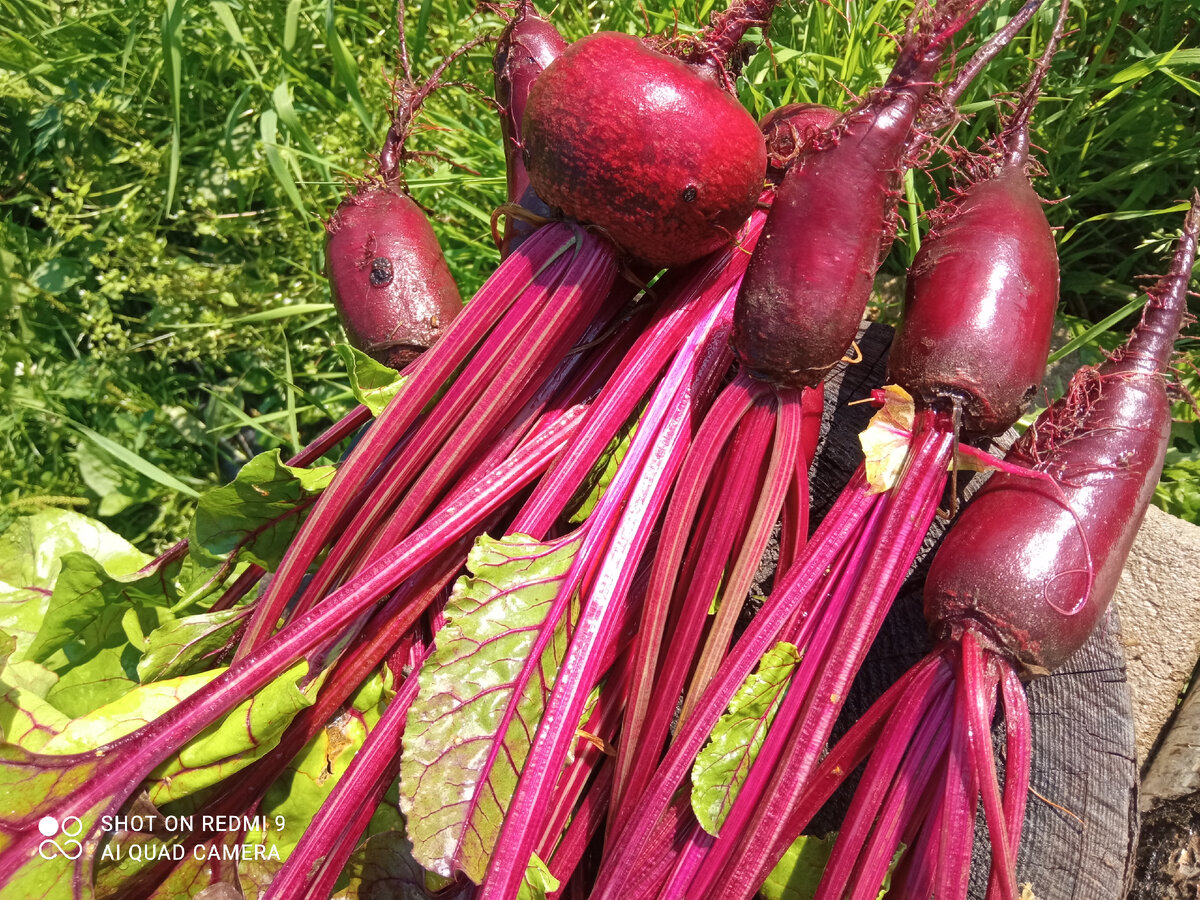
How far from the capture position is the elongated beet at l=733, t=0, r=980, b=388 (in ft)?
4.92

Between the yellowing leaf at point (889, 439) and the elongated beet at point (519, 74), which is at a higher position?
the elongated beet at point (519, 74)

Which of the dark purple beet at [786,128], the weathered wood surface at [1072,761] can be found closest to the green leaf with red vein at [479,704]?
the weathered wood surface at [1072,761]

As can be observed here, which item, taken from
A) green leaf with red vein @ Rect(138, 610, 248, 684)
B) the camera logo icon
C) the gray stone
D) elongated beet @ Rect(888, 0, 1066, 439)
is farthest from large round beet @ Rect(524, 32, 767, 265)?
the camera logo icon

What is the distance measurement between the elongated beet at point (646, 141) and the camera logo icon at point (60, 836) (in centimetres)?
155

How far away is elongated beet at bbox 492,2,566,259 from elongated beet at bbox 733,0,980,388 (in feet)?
2.23

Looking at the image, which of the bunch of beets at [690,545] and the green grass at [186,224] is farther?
the green grass at [186,224]

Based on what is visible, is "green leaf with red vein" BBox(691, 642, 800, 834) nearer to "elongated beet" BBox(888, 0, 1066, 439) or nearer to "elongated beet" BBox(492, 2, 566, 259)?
→ "elongated beet" BBox(888, 0, 1066, 439)

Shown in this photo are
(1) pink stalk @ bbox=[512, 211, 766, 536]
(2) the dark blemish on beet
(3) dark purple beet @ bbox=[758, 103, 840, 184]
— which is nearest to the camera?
(1) pink stalk @ bbox=[512, 211, 766, 536]

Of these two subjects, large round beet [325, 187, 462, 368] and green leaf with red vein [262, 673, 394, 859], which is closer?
green leaf with red vein [262, 673, 394, 859]

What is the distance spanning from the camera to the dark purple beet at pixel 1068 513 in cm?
144

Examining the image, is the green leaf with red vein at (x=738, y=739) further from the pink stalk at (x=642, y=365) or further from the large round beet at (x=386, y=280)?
the large round beet at (x=386, y=280)

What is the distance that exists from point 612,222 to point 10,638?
1489mm

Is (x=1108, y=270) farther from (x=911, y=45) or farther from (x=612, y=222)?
(x=612, y=222)

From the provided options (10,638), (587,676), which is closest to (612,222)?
(587,676)
